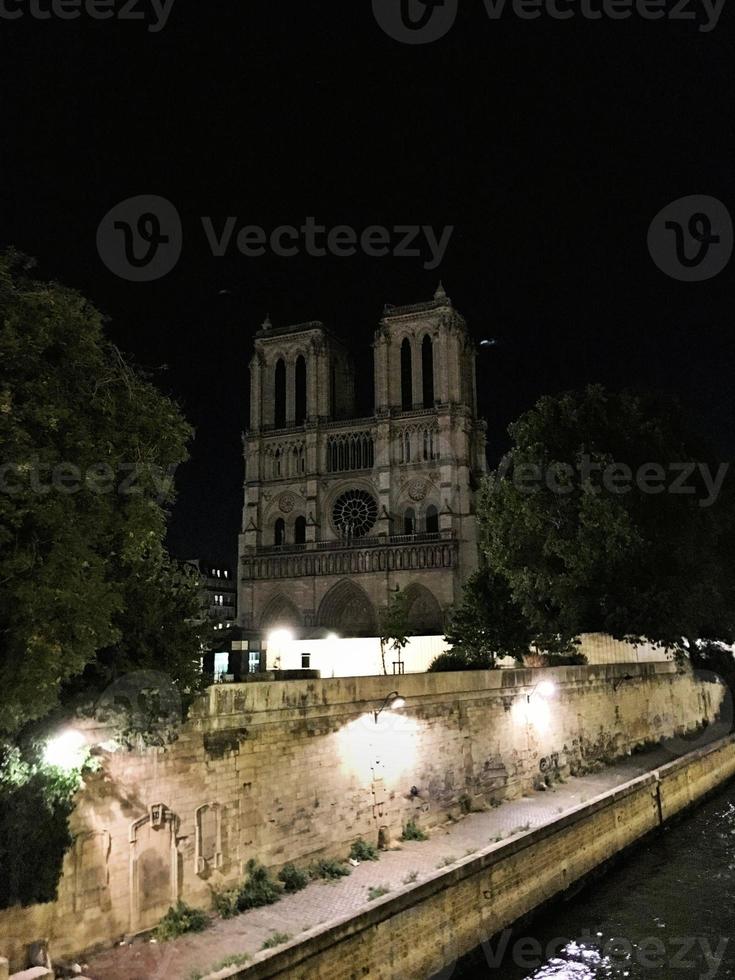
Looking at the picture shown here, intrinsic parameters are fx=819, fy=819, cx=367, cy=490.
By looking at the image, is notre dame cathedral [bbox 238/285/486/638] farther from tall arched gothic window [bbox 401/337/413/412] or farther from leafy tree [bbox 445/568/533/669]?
leafy tree [bbox 445/568/533/669]

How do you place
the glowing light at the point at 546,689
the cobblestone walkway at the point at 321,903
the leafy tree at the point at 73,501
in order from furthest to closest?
the glowing light at the point at 546,689 < the cobblestone walkway at the point at 321,903 < the leafy tree at the point at 73,501

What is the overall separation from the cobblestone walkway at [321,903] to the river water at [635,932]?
1355 millimetres

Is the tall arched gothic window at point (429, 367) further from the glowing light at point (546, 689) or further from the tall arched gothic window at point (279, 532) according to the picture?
the glowing light at point (546, 689)

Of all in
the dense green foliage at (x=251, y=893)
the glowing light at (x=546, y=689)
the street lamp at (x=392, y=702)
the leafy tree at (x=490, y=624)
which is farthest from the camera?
the leafy tree at (x=490, y=624)

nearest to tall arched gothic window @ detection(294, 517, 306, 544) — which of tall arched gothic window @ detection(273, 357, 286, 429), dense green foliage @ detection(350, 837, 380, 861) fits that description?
tall arched gothic window @ detection(273, 357, 286, 429)

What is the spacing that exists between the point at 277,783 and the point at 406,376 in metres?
42.9

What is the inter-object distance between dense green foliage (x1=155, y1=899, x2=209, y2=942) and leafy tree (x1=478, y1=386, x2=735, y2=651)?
14971mm

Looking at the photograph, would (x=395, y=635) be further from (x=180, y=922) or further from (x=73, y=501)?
(x=73, y=501)

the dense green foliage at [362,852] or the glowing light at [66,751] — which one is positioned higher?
the glowing light at [66,751]

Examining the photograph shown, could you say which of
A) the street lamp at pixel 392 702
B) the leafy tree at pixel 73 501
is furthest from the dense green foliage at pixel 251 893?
the street lamp at pixel 392 702

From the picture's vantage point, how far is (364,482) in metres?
50.4

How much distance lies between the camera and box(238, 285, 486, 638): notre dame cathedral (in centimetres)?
4700

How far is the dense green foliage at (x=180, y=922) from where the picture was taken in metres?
9.17

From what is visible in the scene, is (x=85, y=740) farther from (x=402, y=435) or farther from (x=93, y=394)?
(x=402, y=435)
